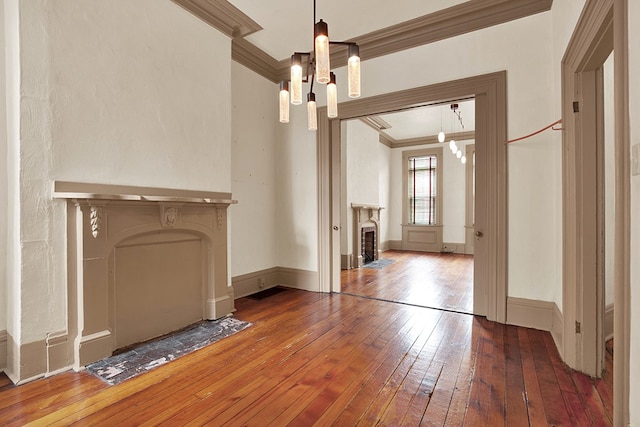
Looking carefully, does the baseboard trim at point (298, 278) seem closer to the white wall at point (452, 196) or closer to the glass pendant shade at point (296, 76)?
the glass pendant shade at point (296, 76)

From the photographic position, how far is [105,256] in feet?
7.51

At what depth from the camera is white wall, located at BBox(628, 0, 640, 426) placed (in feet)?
3.95

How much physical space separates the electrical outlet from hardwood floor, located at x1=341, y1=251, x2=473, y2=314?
94.6 inches

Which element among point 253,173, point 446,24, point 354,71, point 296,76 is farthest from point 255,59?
point 354,71

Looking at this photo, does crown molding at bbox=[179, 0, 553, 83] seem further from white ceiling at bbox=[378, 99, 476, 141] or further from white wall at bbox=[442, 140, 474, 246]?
white wall at bbox=[442, 140, 474, 246]

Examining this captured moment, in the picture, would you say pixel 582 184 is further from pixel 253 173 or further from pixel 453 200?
pixel 453 200

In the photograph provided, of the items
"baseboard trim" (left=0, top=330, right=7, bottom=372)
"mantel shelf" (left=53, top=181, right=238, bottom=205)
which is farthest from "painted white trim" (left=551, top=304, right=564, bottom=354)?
"baseboard trim" (left=0, top=330, right=7, bottom=372)

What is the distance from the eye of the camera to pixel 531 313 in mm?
2879

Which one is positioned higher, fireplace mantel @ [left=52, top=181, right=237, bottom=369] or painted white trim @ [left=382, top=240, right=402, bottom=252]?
fireplace mantel @ [left=52, top=181, right=237, bottom=369]

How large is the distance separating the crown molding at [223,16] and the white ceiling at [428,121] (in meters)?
3.20

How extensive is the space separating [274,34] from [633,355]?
4024mm

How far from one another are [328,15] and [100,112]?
2.40 metres

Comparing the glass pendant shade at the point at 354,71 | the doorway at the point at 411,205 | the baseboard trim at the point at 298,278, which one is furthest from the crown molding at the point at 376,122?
the glass pendant shade at the point at 354,71

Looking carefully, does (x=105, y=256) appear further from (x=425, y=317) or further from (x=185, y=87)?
(x=425, y=317)
